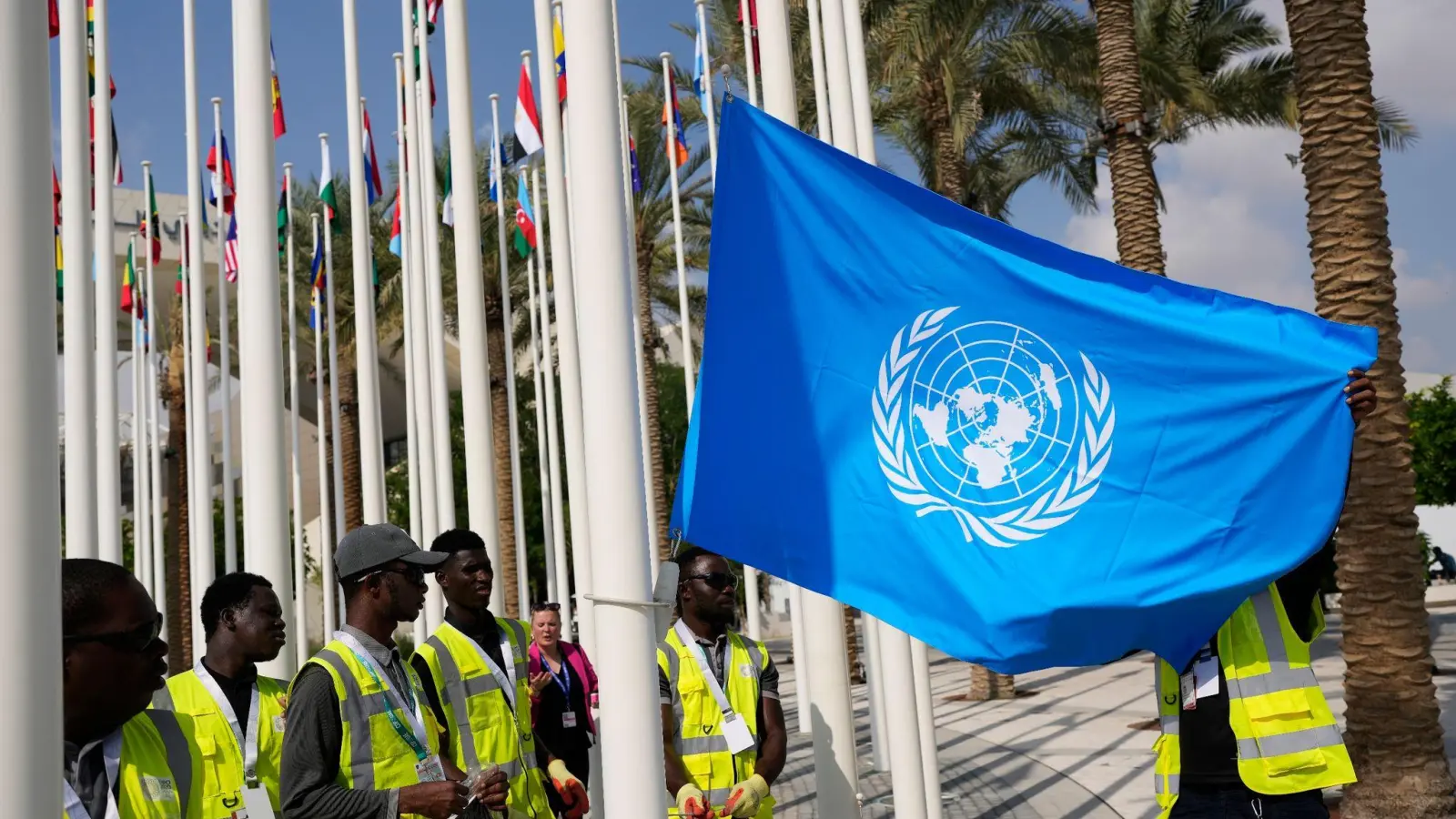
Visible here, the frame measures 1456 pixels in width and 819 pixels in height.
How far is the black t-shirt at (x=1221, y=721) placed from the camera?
4.38 m

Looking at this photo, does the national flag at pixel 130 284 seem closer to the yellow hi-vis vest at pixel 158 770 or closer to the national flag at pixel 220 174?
the national flag at pixel 220 174

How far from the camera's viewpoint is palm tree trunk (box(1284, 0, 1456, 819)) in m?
8.90

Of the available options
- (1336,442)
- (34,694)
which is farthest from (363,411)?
(34,694)

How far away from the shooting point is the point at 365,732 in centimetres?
402

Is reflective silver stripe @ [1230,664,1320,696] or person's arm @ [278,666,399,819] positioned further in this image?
reflective silver stripe @ [1230,664,1320,696]

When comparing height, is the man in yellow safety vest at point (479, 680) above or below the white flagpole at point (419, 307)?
below

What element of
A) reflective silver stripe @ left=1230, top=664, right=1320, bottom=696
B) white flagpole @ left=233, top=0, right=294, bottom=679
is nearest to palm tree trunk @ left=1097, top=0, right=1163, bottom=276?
white flagpole @ left=233, top=0, right=294, bottom=679

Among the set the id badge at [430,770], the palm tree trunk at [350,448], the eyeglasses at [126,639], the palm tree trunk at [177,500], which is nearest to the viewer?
the eyeglasses at [126,639]

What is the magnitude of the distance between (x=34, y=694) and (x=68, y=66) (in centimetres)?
927

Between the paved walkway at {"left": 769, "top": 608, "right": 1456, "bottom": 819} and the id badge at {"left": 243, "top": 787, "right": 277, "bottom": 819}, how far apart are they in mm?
7437

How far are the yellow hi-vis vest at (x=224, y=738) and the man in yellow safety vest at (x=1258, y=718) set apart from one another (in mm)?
2845

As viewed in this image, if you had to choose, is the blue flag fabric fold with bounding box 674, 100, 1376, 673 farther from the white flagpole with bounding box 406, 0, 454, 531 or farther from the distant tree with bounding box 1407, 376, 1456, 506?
the distant tree with bounding box 1407, 376, 1456, 506

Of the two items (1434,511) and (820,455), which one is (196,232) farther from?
(1434,511)

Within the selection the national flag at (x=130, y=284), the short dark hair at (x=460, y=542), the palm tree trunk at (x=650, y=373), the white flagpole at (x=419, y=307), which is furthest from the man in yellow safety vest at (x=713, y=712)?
the national flag at (x=130, y=284)
